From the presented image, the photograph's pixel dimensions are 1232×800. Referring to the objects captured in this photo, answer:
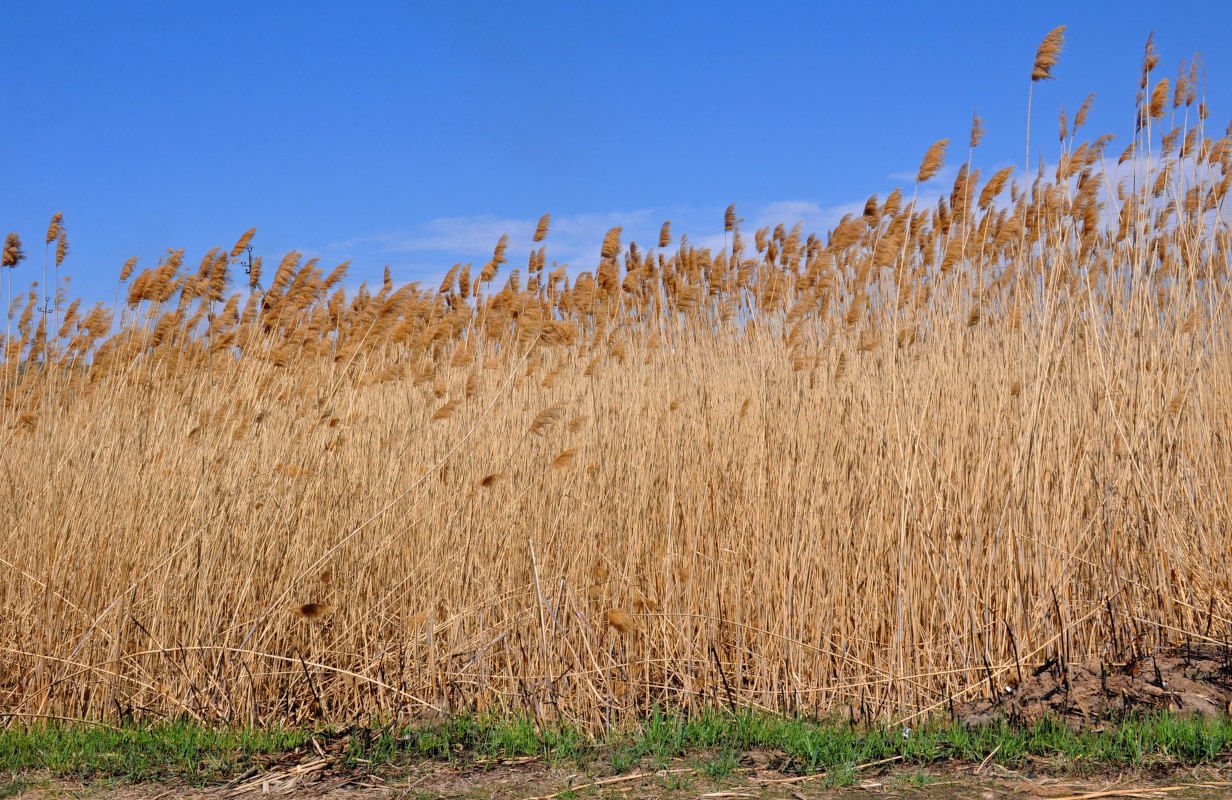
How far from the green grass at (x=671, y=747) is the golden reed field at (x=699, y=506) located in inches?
10.4

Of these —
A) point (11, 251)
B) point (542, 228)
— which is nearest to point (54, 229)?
point (11, 251)

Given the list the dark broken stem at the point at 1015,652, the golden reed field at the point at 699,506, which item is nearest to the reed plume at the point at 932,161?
the golden reed field at the point at 699,506

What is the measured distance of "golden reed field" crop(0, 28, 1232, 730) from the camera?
3740 mm

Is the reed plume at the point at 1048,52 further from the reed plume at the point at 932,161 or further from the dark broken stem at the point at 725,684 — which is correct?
the dark broken stem at the point at 725,684

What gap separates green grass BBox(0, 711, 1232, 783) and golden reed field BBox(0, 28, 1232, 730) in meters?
0.26

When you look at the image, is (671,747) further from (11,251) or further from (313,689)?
(11,251)

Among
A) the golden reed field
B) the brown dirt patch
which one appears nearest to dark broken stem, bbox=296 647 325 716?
the golden reed field

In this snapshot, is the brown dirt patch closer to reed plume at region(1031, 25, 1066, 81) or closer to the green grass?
the green grass

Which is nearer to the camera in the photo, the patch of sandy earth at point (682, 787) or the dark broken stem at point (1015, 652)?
the patch of sandy earth at point (682, 787)

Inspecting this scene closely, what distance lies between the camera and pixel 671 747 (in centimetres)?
312

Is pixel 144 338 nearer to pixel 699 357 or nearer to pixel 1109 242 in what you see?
pixel 699 357

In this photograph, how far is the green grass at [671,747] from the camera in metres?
3.00

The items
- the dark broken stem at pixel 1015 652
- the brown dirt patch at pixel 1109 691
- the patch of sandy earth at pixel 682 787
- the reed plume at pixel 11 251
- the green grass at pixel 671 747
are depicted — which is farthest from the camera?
the reed plume at pixel 11 251

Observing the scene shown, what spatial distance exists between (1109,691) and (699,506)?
173 centimetres
